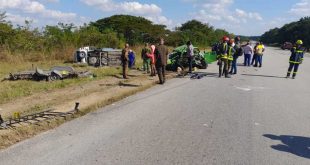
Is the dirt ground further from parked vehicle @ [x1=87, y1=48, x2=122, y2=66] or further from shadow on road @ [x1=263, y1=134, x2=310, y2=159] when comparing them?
parked vehicle @ [x1=87, y1=48, x2=122, y2=66]

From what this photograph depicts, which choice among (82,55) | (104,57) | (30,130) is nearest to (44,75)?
(104,57)

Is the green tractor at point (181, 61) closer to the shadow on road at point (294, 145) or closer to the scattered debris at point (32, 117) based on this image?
the scattered debris at point (32, 117)

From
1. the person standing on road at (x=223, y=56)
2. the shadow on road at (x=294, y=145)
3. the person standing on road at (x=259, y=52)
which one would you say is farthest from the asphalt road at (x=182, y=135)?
the person standing on road at (x=259, y=52)

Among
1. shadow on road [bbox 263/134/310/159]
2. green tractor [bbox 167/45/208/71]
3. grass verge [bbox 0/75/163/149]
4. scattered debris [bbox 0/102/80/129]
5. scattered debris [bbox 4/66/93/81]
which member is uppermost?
green tractor [bbox 167/45/208/71]

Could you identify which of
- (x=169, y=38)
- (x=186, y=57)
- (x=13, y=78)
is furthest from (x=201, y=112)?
(x=169, y=38)

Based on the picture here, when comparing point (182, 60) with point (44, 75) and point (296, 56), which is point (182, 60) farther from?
point (44, 75)

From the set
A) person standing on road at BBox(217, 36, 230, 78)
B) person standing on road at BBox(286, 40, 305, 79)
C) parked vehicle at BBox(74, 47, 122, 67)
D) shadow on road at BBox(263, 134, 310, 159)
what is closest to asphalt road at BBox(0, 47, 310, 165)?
shadow on road at BBox(263, 134, 310, 159)

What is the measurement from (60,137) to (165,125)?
7.21 ft

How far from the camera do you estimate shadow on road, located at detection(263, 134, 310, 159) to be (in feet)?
20.7

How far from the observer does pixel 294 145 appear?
6.69 metres

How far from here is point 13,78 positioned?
1555 centimetres

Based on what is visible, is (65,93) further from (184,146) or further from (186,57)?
(186,57)

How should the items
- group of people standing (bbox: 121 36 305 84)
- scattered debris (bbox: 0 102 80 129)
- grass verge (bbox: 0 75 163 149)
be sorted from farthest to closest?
group of people standing (bbox: 121 36 305 84) → scattered debris (bbox: 0 102 80 129) → grass verge (bbox: 0 75 163 149)

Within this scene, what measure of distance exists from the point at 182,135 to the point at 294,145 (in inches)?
79.1
